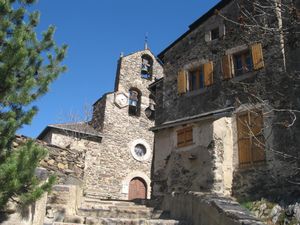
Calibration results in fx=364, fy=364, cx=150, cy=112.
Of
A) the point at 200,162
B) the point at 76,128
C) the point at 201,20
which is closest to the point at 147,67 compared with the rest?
the point at 76,128

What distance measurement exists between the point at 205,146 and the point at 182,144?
37.5 inches

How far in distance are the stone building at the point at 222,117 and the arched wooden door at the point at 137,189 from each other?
7841 millimetres

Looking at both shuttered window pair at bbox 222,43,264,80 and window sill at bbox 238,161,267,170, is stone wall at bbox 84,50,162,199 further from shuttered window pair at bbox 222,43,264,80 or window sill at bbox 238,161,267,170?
shuttered window pair at bbox 222,43,264,80

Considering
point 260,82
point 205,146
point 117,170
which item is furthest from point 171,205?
point 117,170

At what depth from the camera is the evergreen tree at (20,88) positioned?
4.65 metres

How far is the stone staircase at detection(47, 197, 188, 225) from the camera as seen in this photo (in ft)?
21.8

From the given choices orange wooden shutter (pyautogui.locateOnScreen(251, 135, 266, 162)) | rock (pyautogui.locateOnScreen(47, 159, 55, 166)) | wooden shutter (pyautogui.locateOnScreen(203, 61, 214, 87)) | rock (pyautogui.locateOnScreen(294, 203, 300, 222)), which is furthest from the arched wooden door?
rock (pyautogui.locateOnScreen(294, 203, 300, 222))

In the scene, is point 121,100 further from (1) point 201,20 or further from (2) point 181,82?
(1) point 201,20

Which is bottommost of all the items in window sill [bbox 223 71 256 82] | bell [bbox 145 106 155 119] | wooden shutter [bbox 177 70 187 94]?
window sill [bbox 223 71 256 82]

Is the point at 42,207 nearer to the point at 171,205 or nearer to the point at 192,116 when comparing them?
the point at 171,205

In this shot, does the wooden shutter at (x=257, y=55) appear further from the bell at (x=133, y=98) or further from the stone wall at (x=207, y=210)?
the bell at (x=133, y=98)

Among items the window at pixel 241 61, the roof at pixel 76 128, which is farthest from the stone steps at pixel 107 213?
the roof at pixel 76 128

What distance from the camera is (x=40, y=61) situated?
5.47 m

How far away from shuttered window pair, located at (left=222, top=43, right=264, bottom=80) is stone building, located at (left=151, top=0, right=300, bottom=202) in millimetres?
29
